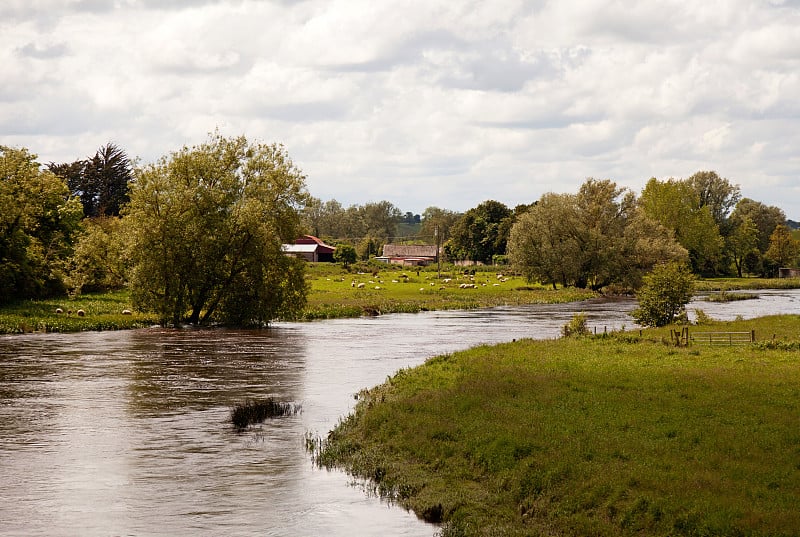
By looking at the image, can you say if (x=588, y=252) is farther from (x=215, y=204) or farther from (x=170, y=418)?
(x=170, y=418)

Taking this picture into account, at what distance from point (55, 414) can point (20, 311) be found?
37.1 meters

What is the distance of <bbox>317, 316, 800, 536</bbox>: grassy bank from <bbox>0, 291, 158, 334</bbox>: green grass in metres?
33.6

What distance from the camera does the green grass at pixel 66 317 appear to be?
57.7 metres

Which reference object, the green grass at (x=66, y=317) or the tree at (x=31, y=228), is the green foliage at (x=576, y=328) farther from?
the tree at (x=31, y=228)

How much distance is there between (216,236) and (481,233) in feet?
414

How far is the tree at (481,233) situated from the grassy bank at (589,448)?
5885 inches

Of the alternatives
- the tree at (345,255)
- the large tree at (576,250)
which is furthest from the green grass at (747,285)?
the tree at (345,255)

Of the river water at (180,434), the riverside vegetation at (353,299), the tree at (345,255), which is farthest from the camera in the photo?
the tree at (345,255)

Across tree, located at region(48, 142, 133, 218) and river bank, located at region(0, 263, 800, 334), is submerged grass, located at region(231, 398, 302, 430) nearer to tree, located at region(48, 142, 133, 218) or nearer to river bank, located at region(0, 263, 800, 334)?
river bank, located at region(0, 263, 800, 334)

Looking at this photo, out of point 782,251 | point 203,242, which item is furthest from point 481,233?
point 203,242

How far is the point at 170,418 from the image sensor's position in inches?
1126

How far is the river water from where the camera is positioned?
18.0m

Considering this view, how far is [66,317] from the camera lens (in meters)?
61.0

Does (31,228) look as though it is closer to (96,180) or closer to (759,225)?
(96,180)
